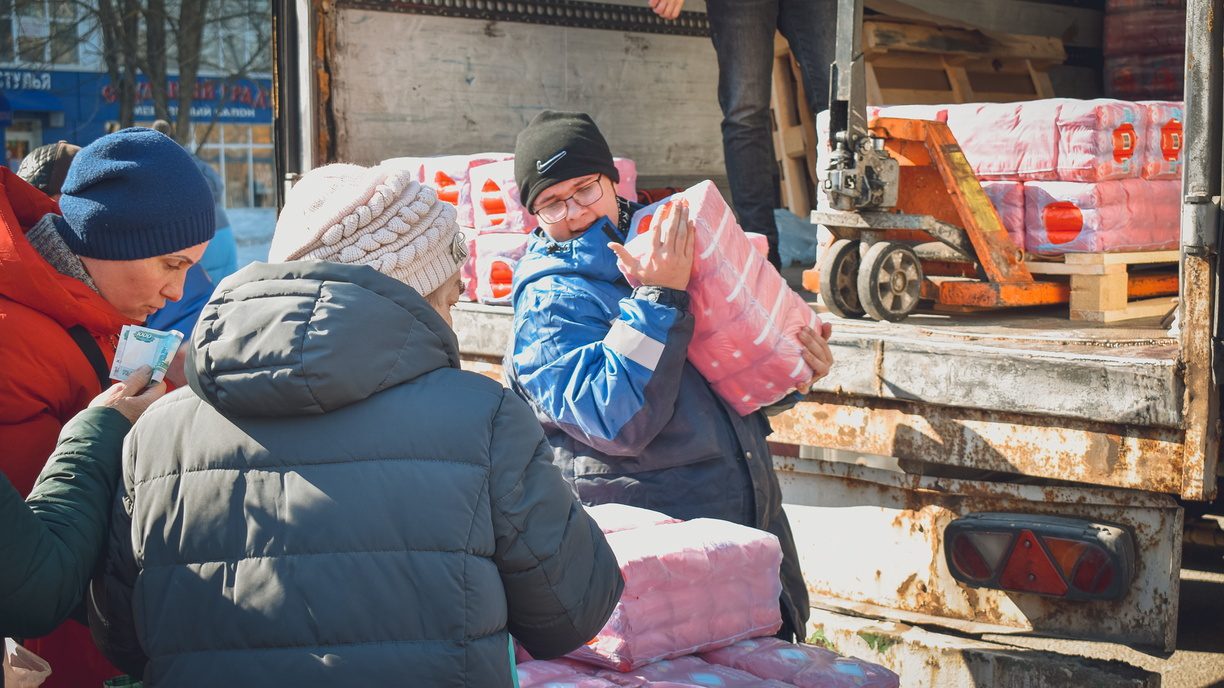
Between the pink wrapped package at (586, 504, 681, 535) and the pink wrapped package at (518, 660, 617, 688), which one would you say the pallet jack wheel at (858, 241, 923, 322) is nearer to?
the pink wrapped package at (586, 504, 681, 535)

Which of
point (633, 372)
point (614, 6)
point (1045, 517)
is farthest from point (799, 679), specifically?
point (614, 6)

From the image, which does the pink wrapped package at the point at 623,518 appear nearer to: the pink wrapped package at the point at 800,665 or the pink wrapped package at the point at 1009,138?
the pink wrapped package at the point at 800,665

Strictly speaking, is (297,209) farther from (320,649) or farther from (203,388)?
(320,649)

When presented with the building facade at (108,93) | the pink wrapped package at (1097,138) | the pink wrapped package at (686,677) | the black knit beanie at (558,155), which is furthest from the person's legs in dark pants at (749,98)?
the building facade at (108,93)

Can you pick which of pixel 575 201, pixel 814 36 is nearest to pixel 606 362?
pixel 575 201

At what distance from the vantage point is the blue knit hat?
8.29 feet

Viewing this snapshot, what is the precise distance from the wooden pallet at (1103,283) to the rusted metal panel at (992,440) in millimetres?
1226

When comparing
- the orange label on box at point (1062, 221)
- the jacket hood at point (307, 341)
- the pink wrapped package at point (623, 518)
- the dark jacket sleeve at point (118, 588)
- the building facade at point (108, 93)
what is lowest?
the pink wrapped package at point (623, 518)

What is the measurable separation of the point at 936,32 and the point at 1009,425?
4.25m

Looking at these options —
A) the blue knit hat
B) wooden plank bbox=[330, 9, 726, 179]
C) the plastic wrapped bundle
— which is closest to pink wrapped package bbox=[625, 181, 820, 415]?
the blue knit hat

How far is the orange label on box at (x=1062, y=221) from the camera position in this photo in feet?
14.5

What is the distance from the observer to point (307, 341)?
1828 millimetres

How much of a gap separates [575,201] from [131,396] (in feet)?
4.05

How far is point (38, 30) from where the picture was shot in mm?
26922
